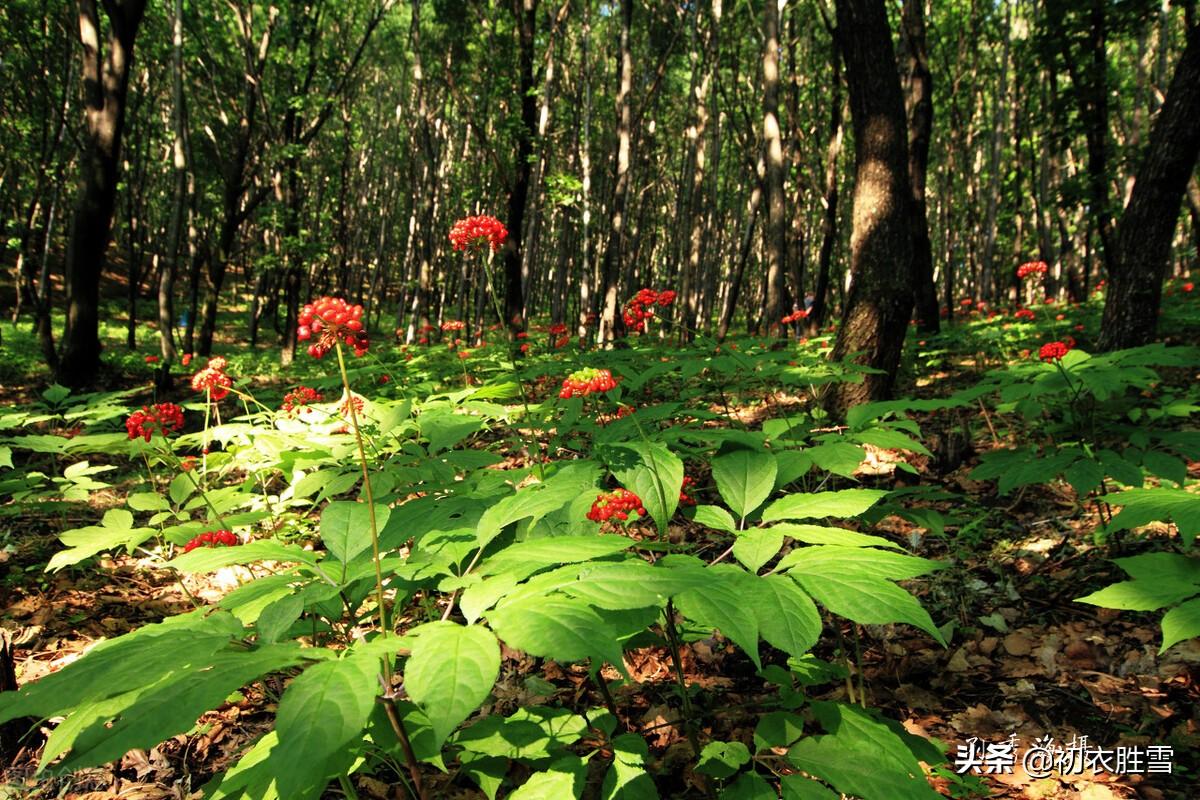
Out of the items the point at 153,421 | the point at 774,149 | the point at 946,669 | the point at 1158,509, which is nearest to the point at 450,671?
the point at 1158,509

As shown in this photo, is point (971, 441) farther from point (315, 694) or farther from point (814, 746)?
point (315, 694)

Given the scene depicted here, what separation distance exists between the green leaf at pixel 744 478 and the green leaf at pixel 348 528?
931 mm

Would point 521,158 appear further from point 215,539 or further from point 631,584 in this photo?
point 631,584

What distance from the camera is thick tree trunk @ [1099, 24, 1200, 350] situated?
4.92 meters

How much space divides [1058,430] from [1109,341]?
2.84 m

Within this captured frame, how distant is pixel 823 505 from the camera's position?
1.52 m

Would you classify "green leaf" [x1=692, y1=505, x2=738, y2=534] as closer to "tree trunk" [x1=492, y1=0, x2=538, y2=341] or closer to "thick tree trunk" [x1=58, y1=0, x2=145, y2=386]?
"tree trunk" [x1=492, y1=0, x2=538, y2=341]

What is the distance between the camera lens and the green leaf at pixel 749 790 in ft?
4.36

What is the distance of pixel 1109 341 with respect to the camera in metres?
5.46

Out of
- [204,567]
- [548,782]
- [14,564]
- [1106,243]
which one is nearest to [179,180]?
[14,564]

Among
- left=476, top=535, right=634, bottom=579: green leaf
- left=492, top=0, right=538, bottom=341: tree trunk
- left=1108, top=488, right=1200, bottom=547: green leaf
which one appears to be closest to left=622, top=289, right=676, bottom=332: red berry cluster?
left=1108, top=488, right=1200, bottom=547: green leaf

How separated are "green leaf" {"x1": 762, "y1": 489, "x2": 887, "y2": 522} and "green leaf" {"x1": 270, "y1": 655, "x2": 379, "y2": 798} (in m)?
1.02

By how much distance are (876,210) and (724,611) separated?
4.70m

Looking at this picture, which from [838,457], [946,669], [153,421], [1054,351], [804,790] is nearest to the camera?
[804,790]
